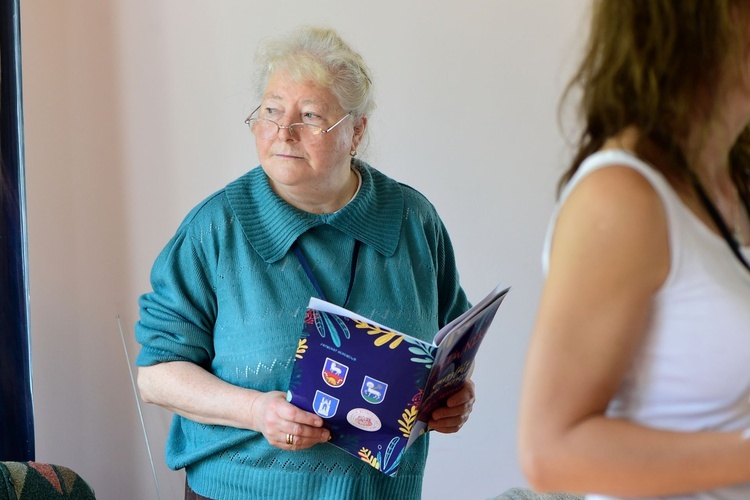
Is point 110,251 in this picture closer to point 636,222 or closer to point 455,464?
point 455,464

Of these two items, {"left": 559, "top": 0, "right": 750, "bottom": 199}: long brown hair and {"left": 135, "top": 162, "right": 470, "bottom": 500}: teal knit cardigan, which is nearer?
{"left": 559, "top": 0, "right": 750, "bottom": 199}: long brown hair

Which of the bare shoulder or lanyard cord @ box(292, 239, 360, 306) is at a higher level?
the bare shoulder

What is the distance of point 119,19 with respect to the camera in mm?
2627

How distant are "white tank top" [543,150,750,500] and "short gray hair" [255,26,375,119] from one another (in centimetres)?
108

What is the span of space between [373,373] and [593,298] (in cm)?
71

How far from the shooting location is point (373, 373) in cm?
144

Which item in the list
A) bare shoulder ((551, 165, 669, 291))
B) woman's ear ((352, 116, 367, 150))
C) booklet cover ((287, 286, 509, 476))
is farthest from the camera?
woman's ear ((352, 116, 367, 150))

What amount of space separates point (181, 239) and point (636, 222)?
1.19 meters

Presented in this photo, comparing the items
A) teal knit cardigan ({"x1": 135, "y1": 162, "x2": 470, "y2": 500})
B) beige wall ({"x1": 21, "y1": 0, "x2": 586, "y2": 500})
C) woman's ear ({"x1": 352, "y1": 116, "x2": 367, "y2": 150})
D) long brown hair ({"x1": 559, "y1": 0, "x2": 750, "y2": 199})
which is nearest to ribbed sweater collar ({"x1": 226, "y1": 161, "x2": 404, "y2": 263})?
teal knit cardigan ({"x1": 135, "y1": 162, "x2": 470, "y2": 500})

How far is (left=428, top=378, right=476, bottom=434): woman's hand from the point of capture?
1.74 metres

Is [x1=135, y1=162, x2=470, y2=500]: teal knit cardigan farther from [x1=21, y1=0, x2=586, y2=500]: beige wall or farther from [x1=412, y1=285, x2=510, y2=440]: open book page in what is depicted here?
[x1=21, y1=0, x2=586, y2=500]: beige wall

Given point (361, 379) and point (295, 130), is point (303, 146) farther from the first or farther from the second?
point (361, 379)

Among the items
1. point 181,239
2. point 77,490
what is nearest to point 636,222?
A: point 181,239

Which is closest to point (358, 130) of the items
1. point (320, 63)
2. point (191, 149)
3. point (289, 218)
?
point (320, 63)
